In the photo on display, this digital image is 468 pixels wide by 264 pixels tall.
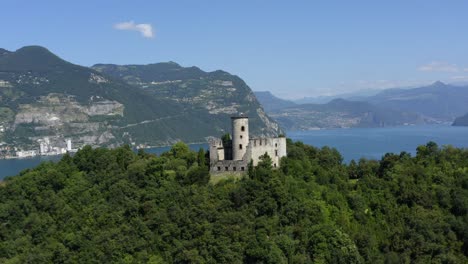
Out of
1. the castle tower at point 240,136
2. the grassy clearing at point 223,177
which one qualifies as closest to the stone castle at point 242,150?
the castle tower at point 240,136

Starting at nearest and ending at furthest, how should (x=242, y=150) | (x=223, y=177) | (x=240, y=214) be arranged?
(x=240, y=214)
(x=223, y=177)
(x=242, y=150)

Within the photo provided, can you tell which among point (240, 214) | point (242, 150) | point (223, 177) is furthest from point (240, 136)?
point (240, 214)

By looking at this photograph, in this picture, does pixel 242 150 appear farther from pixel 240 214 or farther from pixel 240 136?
pixel 240 214

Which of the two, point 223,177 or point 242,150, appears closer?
point 223,177

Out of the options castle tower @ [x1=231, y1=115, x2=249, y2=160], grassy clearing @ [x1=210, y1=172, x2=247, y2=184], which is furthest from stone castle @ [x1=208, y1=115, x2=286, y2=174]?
grassy clearing @ [x1=210, y1=172, x2=247, y2=184]

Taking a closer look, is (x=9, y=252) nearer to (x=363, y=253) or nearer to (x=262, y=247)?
(x=262, y=247)
